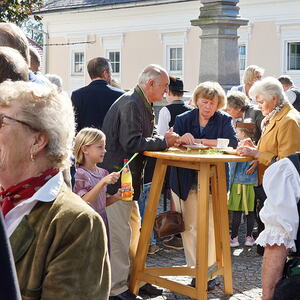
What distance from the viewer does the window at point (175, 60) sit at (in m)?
29.0

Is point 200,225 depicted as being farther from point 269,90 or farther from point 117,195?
point 269,90

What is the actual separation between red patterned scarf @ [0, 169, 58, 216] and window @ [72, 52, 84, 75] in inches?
1228

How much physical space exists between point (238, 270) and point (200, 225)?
1.27 metres

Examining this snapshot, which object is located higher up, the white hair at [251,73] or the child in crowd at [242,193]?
the white hair at [251,73]

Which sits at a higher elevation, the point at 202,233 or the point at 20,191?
the point at 20,191

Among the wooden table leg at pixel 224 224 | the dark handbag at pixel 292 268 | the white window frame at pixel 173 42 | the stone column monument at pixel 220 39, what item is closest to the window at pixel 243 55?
the white window frame at pixel 173 42

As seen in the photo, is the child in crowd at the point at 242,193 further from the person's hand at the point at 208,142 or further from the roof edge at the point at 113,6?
the roof edge at the point at 113,6

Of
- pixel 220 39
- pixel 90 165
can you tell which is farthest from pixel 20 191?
pixel 220 39

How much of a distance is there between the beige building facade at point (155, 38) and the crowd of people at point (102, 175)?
18.0 meters

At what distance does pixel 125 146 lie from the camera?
5418 millimetres

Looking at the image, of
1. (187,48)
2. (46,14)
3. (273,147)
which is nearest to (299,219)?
(273,147)

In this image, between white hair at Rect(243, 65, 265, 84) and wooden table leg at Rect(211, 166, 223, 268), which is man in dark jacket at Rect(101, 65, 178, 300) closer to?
wooden table leg at Rect(211, 166, 223, 268)

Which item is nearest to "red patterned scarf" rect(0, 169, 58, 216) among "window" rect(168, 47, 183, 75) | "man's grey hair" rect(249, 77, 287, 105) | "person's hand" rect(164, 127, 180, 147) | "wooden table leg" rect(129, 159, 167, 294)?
"wooden table leg" rect(129, 159, 167, 294)

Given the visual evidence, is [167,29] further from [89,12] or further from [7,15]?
[7,15]
